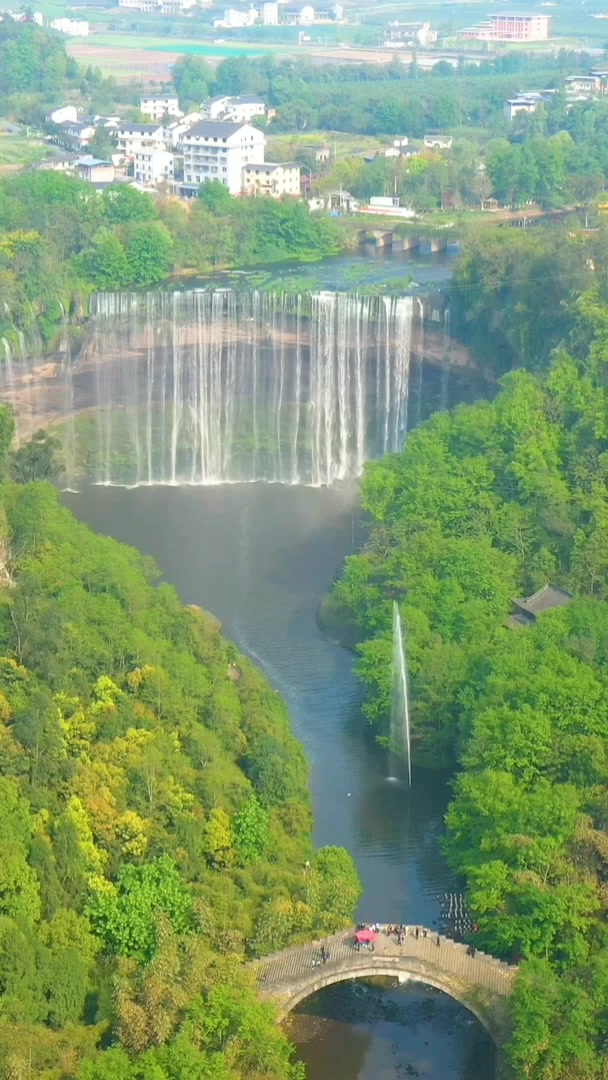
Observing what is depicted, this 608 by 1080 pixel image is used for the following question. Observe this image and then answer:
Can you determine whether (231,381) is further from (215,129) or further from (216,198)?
(215,129)

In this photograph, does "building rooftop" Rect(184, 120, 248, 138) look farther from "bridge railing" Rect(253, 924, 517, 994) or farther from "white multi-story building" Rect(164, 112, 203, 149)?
"bridge railing" Rect(253, 924, 517, 994)

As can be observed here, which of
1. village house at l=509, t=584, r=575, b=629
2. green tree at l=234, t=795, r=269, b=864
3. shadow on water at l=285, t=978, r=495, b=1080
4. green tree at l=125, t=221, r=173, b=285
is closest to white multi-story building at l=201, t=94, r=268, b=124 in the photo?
green tree at l=125, t=221, r=173, b=285

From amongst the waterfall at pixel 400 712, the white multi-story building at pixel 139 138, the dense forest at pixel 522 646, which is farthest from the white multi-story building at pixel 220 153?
the waterfall at pixel 400 712

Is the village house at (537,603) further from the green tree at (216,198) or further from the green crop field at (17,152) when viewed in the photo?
the green crop field at (17,152)

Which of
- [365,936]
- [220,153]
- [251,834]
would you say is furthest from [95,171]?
[365,936]

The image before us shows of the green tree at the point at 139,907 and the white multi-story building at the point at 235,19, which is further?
the white multi-story building at the point at 235,19

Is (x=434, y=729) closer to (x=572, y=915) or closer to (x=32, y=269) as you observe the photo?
(x=572, y=915)
